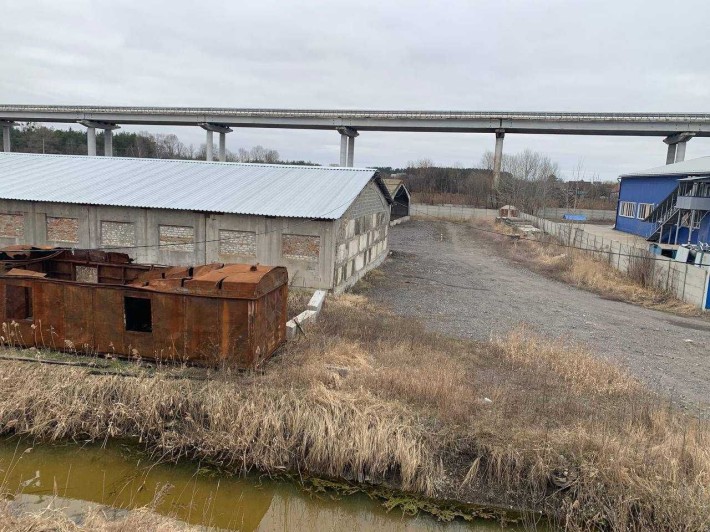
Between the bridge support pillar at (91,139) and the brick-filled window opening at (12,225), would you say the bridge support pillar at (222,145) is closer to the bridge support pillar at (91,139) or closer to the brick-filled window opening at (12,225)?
the bridge support pillar at (91,139)

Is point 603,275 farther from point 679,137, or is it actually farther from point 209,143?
point 209,143

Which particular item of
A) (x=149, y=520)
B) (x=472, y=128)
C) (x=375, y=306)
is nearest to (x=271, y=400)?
(x=149, y=520)

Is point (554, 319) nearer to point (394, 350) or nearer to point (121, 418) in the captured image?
point (394, 350)

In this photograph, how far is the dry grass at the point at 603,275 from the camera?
18655 millimetres

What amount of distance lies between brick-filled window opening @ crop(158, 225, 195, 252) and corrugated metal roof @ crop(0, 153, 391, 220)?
0.80 m

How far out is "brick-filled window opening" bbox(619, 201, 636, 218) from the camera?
36469mm

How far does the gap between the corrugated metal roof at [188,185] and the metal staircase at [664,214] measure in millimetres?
17205

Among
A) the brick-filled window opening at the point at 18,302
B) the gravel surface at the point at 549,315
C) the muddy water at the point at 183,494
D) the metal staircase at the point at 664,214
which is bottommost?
the muddy water at the point at 183,494

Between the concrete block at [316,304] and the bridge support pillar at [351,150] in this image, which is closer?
the concrete block at [316,304]

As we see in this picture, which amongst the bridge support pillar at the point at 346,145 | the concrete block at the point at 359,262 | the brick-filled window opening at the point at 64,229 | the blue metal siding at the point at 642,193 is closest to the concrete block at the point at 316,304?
the concrete block at the point at 359,262

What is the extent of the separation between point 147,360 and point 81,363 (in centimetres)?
107

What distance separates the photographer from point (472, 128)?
4728 cm

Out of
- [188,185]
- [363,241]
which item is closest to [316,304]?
[363,241]

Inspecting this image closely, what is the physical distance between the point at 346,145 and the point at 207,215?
35473 millimetres
